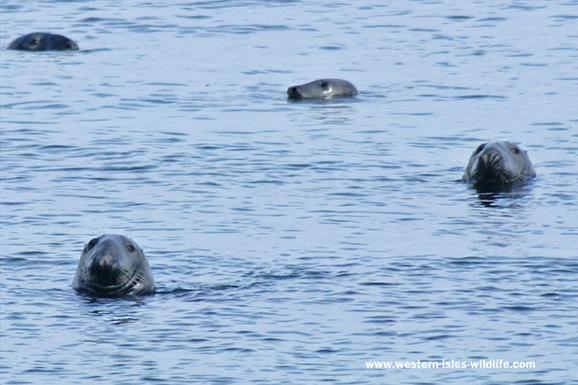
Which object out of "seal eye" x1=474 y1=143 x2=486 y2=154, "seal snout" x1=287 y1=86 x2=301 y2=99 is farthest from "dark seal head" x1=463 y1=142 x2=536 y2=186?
"seal snout" x1=287 y1=86 x2=301 y2=99

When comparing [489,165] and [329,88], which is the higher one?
[489,165]

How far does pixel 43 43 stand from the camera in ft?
132

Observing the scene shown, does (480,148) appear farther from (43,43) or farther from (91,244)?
(43,43)

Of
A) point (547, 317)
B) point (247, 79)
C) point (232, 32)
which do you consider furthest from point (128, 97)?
point (547, 317)

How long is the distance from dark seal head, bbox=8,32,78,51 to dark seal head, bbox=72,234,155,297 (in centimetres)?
1847

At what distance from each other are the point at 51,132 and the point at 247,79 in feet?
17.5

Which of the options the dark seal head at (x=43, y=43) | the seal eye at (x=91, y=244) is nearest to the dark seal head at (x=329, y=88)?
the dark seal head at (x=43, y=43)

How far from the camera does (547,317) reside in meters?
20.8

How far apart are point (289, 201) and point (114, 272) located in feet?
16.2

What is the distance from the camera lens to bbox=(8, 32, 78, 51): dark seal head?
40.3 metres

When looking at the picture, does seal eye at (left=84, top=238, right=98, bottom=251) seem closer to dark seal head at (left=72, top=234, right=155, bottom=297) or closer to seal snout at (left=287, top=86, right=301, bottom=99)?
dark seal head at (left=72, top=234, right=155, bottom=297)

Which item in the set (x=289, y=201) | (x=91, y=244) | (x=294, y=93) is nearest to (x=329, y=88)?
(x=294, y=93)

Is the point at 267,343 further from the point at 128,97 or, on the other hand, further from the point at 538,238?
the point at 128,97

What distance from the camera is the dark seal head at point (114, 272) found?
21.9 meters
